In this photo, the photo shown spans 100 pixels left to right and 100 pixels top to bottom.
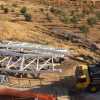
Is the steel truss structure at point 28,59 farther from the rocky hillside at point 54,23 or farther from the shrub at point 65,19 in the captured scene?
the shrub at point 65,19

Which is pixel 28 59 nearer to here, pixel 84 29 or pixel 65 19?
pixel 84 29

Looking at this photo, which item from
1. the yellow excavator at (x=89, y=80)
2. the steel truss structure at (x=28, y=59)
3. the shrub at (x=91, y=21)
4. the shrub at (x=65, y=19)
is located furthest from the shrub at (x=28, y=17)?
the yellow excavator at (x=89, y=80)

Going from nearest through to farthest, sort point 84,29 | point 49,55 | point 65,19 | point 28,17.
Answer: point 49,55 → point 84,29 → point 28,17 → point 65,19

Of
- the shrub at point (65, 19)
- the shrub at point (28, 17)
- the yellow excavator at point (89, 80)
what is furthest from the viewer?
the shrub at point (65, 19)

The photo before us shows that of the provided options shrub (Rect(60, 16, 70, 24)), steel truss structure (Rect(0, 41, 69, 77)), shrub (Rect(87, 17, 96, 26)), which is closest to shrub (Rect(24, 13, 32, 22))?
shrub (Rect(60, 16, 70, 24))

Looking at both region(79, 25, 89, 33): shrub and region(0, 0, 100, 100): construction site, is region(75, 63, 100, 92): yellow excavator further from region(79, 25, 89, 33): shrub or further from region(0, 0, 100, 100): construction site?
region(79, 25, 89, 33): shrub

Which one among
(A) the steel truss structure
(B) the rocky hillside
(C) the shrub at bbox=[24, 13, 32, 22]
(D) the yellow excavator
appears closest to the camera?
(D) the yellow excavator

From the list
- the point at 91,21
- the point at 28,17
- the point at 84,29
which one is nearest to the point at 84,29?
the point at 84,29

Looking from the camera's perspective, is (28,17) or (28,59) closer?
(28,59)
